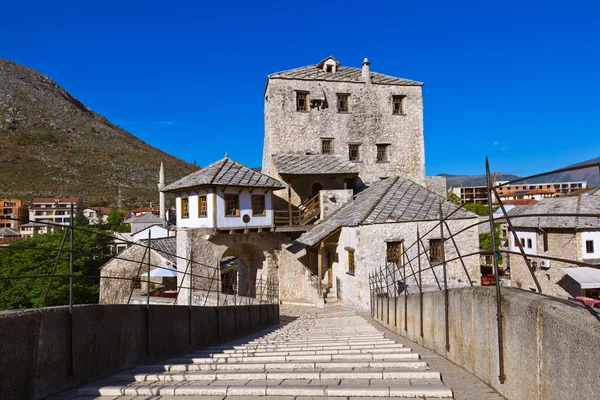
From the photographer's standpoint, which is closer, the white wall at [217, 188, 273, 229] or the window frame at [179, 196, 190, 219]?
the white wall at [217, 188, 273, 229]

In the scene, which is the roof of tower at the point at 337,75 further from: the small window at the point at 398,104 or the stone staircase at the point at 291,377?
the stone staircase at the point at 291,377

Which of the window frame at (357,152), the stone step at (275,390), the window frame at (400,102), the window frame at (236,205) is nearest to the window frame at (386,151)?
the window frame at (357,152)

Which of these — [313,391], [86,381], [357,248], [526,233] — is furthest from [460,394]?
[526,233]

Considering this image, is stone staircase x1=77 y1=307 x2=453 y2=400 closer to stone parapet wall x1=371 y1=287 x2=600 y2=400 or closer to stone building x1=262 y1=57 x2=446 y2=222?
stone parapet wall x1=371 y1=287 x2=600 y2=400

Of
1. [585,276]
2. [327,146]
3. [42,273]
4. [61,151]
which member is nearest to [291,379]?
[327,146]

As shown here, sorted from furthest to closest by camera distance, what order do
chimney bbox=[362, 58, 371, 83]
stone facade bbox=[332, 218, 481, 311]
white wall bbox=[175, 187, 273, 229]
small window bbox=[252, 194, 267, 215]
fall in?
chimney bbox=[362, 58, 371, 83], small window bbox=[252, 194, 267, 215], white wall bbox=[175, 187, 273, 229], stone facade bbox=[332, 218, 481, 311]

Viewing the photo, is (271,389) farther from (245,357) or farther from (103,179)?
(103,179)

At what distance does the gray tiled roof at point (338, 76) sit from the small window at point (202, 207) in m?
10.2

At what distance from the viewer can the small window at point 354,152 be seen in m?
29.5

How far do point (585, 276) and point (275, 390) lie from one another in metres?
26.3

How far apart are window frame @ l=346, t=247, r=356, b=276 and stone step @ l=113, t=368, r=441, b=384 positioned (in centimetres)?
1450

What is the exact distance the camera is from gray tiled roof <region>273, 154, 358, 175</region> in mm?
26000

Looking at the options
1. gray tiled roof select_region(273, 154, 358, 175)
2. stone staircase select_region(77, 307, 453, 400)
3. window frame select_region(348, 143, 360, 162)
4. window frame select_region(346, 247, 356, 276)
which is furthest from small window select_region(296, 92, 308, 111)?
stone staircase select_region(77, 307, 453, 400)

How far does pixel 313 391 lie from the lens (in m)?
3.79
